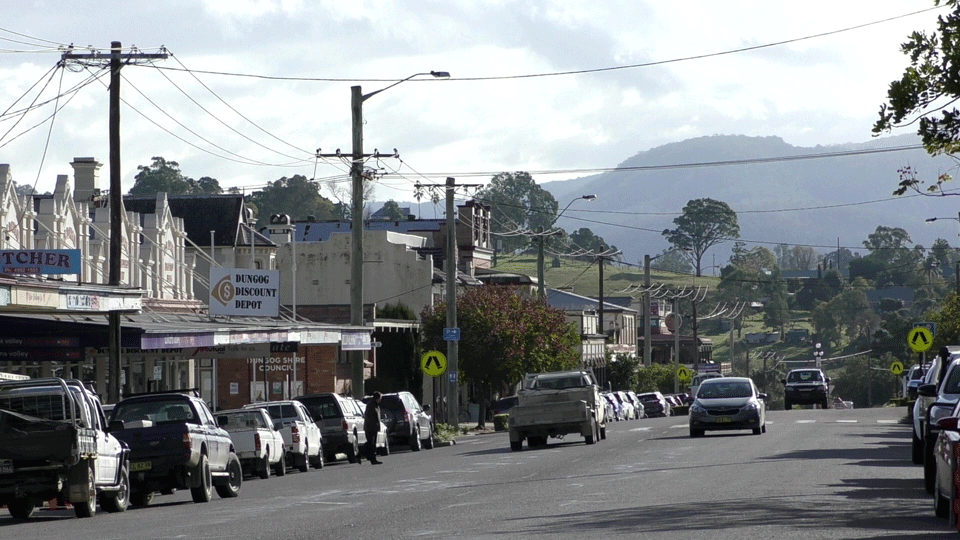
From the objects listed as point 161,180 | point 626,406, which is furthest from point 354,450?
point 161,180

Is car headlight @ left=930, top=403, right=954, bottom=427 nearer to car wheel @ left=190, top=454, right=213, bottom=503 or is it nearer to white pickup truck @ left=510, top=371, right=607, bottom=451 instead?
car wheel @ left=190, top=454, right=213, bottom=503

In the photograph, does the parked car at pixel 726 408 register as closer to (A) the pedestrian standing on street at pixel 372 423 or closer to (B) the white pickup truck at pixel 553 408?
(B) the white pickup truck at pixel 553 408

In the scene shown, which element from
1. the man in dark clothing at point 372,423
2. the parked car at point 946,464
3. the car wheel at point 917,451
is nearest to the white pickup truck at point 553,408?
the man in dark clothing at point 372,423

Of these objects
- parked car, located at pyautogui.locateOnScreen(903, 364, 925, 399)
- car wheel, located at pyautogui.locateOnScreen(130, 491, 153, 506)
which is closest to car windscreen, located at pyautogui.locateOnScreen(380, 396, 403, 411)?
parked car, located at pyautogui.locateOnScreen(903, 364, 925, 399)

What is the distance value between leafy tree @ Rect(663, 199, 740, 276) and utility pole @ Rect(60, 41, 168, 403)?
530 feet

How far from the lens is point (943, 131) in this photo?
16.5 metres

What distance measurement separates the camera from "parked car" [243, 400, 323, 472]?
31.3 meters

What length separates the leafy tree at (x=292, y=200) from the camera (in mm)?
159375

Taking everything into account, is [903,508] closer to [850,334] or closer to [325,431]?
[325,431]

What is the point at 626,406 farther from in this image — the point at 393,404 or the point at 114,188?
the point at 114,188

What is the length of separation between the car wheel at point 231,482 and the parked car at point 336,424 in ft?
36.4

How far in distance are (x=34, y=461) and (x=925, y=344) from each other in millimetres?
29049

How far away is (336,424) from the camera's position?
1389 inches

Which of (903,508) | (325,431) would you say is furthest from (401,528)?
(325,431)
